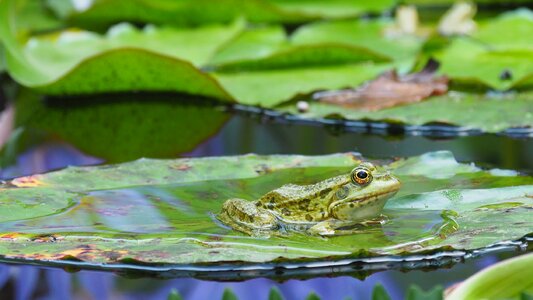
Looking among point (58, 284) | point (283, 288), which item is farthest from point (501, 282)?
point (58, 284)

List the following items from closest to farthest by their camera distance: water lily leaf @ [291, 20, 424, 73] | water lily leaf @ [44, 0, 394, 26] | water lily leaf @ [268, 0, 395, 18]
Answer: water lily leaf @ [291, 20, 424, 73] < water lily leaf @ [44, 0, 394, 26] < water lily leaf @ [268, 0, 395, 18]

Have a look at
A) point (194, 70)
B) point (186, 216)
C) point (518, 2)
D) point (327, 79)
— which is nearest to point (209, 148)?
point (194, 70)

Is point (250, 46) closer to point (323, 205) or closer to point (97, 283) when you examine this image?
point (323, 205)

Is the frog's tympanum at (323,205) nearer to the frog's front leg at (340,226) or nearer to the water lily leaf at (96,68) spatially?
the frog's front leg at (340,226)

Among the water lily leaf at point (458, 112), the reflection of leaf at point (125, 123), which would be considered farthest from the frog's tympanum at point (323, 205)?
the water lily leaf at point (458, 112)

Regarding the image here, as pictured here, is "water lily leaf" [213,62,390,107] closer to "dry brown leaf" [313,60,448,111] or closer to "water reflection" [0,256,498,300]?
"dry brown leaf" [313,60,448,111]

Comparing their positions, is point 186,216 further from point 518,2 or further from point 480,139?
point 518,2

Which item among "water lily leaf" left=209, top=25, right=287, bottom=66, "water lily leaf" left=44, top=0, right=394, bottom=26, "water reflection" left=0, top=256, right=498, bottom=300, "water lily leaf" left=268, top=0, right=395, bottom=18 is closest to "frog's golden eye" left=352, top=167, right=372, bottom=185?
"water reflection" left=0, top=256, right=498, bottom=300
